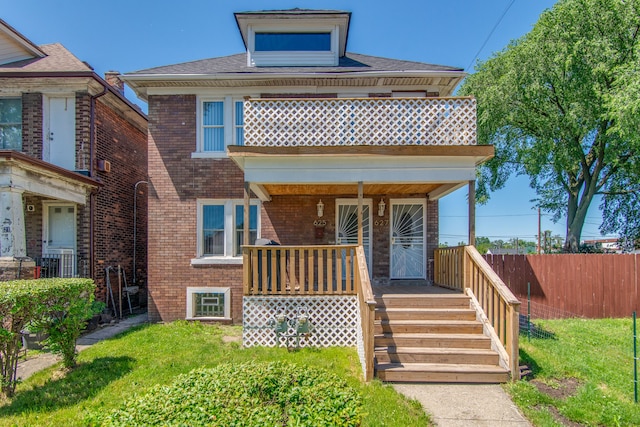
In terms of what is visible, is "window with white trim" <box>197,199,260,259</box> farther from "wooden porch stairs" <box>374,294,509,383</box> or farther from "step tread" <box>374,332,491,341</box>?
"step tread" <box>374,332,491,341</box>

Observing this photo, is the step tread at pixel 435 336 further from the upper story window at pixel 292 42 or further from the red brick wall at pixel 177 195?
the upper story window at pixel 292 42

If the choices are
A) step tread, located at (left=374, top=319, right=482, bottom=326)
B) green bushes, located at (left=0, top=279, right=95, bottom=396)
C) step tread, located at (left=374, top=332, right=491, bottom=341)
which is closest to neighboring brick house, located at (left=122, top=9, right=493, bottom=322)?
step tread, located at (left=374, top=319, right=482, bottom=326)

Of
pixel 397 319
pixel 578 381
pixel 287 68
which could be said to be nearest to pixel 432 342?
pixel 397 319

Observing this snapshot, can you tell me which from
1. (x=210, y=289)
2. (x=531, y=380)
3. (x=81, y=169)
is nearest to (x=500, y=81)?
(x=531, y=380)

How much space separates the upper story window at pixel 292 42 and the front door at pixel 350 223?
4667mm

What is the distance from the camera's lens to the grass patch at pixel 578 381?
448 cm

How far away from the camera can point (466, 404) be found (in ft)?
15.9

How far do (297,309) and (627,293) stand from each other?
10.3 meters

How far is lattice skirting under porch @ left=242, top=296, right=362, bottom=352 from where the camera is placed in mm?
7117

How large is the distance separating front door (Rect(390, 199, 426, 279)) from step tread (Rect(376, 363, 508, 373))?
4.03 m

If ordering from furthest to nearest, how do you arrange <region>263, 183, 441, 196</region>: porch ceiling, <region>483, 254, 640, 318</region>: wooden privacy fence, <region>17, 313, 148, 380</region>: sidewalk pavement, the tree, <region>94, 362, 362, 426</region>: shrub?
1. the tree
2. <region>483, 254, 640, 318</region>: wooden privacy fence
3. <region>263, 183, 441, 196</region>: porch ceiling
4. <region>17, 313, 148, 380</region>: sidewalk pavement
5. <region>94, 362, 362, 426</region>: shrub

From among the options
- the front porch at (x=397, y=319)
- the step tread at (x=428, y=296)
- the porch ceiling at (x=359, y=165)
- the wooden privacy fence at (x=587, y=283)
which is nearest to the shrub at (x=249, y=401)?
the front porch at (x=397, y=319)

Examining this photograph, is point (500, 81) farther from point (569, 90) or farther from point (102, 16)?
point (102, 16)

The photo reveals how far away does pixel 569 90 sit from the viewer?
14.7 meters
